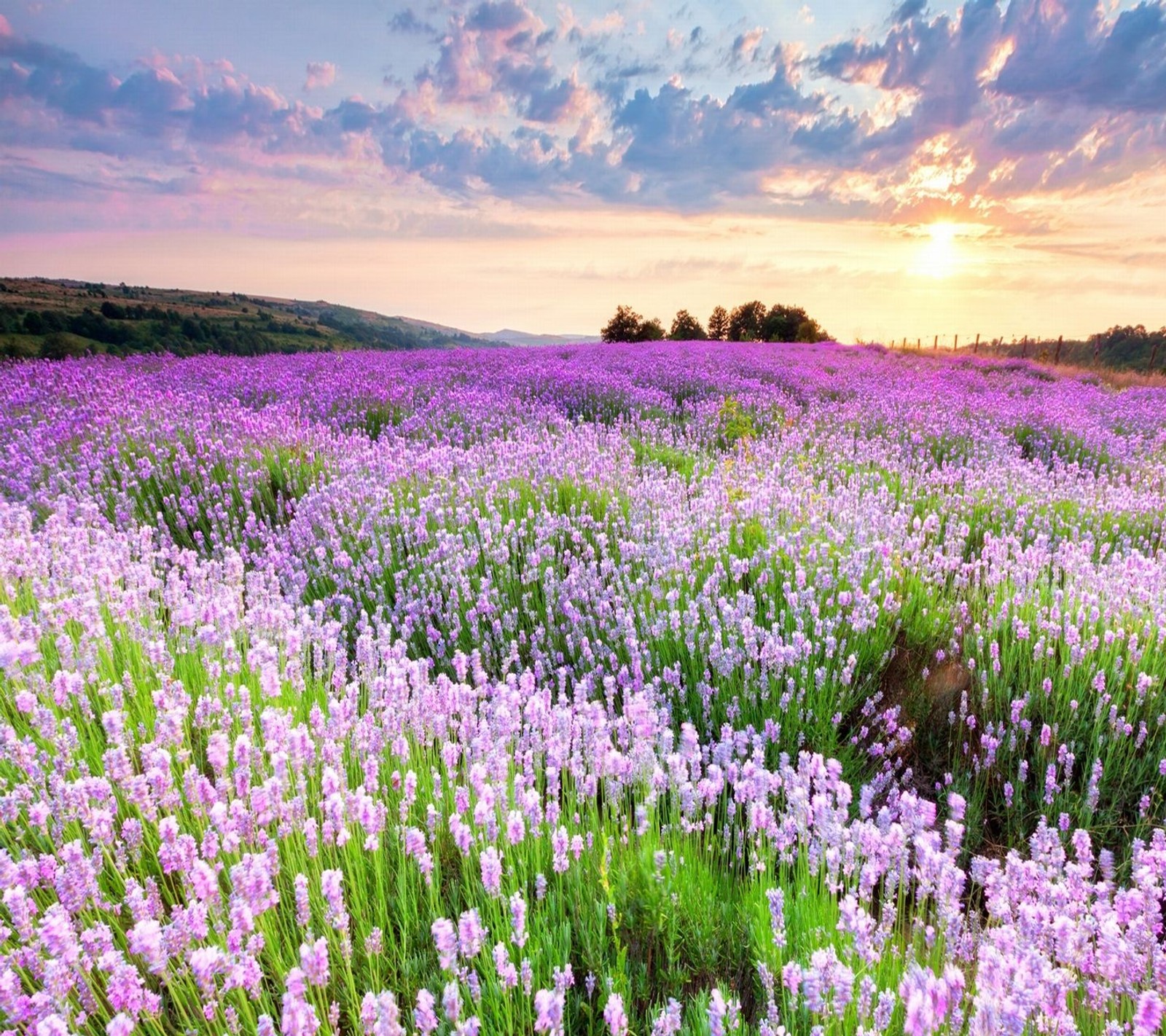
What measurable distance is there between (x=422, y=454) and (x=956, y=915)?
5.48m

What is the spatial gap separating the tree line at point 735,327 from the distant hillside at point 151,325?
1428cm

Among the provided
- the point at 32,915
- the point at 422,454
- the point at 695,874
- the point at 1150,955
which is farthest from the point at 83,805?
the point at 422,454

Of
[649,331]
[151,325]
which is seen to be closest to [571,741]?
[649,331]

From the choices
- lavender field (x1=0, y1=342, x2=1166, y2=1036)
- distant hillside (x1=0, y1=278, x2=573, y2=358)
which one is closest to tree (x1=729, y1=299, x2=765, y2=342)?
distant hillside (x1=0, y1=278, x2=573, y2=358)

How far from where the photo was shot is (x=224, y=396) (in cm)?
1005

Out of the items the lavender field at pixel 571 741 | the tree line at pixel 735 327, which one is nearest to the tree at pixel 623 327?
the tree line at pixel 735 327

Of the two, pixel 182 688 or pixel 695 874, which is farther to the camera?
pixel 182 688

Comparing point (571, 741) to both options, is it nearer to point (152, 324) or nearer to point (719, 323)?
point (719, 323)

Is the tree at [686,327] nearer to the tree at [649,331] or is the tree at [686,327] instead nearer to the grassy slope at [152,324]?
the tree at [649,331]

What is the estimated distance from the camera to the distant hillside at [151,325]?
31.0 metres

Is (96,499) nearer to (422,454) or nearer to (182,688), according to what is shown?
(422,454)

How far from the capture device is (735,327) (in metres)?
41.1

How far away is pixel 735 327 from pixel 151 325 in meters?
35.0

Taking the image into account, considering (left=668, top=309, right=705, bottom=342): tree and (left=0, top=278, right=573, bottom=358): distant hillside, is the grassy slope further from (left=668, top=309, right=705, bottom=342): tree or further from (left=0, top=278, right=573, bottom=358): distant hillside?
(left=668, top=309, right=705, bottom=342): tree
